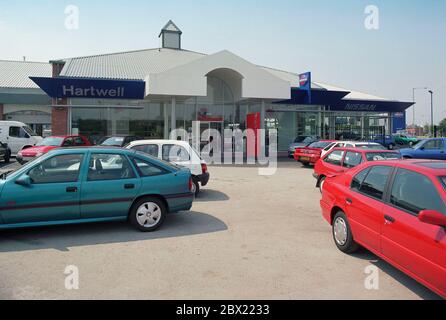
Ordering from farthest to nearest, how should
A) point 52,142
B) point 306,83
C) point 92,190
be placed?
point 306,83 < point 52,142 < point 92,190

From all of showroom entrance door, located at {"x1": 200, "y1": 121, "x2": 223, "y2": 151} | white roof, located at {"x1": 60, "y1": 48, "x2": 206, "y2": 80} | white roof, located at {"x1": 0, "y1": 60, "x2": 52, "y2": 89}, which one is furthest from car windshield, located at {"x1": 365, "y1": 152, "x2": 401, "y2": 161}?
white roof, located at {"x1": 0, "y1": 60, "x2": 52, "y2": 89}

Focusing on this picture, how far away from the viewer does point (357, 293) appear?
390 centimetres

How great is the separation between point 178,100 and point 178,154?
15.6 meters

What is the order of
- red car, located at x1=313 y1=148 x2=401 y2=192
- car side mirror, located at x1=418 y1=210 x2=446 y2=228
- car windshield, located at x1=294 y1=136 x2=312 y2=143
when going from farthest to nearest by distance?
car windshield, located at x1=294 y1=136 x2=312 y2=143 → red car, located at x1=313 y1=148 x2=401 y2=192 → car side mirror, located at x1=418 y1=210 x2=446 y2=228

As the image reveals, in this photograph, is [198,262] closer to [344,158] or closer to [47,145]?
[344,158]

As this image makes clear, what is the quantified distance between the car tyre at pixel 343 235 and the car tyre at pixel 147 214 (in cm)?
291

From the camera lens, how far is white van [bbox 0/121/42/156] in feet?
63.0

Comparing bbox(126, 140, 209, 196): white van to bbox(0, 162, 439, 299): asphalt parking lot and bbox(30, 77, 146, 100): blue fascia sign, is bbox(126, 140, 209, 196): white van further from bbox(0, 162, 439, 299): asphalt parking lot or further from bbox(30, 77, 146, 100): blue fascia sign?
bbox(30, 77, 146, 100): blue fascia sign

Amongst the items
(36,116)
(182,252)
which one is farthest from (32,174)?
(36,116)

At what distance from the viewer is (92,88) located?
22203 millimetres

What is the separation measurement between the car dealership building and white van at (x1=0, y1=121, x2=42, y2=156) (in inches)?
131

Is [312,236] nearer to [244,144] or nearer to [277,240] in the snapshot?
[277,240]

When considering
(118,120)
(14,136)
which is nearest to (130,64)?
(118,120)

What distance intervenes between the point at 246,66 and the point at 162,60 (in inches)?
463
